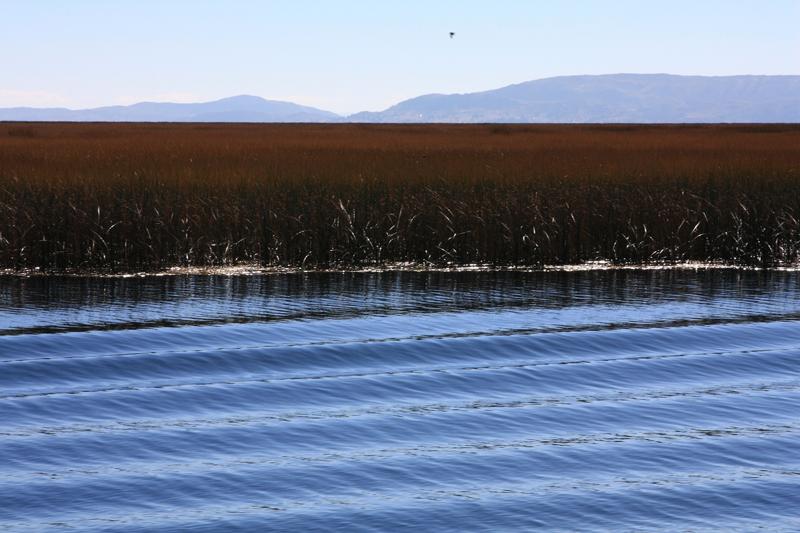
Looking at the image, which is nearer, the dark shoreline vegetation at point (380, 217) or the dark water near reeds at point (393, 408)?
the dark water near reeds at point (393, 408)

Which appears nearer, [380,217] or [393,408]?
[393,408]

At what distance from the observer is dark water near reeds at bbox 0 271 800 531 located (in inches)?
304

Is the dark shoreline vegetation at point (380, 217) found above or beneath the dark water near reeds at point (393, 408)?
above

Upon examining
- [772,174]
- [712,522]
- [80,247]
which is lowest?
[712,522]

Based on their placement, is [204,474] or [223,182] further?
[223,182]

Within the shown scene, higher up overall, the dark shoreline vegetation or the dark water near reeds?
the dark shoreline vegetation

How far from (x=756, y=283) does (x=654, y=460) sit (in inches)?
415

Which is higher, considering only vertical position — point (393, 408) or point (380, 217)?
point (380, 217)

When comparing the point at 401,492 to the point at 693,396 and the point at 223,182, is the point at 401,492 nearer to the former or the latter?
the point at 693,396

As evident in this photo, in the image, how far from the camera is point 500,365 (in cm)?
1237

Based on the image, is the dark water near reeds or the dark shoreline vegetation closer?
the dark water near reeds

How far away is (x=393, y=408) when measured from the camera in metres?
10.4

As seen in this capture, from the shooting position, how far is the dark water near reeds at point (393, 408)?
7.71 m

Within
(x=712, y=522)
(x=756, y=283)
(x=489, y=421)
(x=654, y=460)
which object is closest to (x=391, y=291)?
(x=756, y=283)
